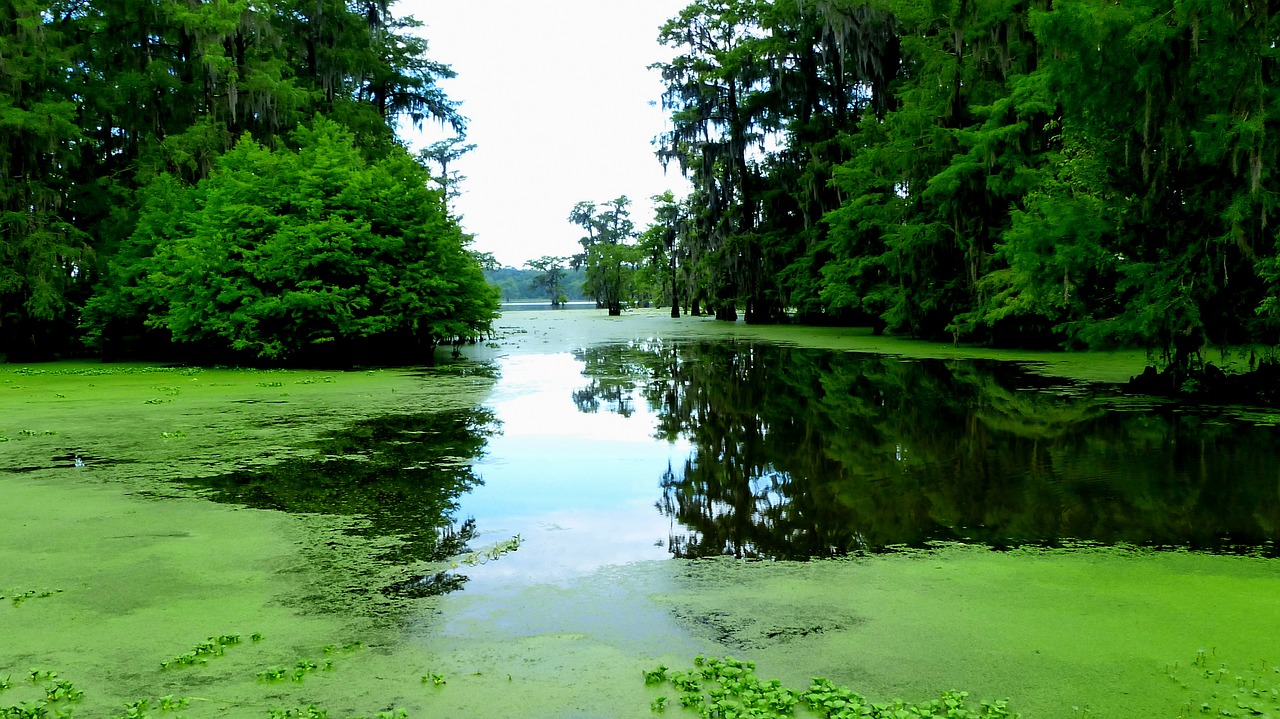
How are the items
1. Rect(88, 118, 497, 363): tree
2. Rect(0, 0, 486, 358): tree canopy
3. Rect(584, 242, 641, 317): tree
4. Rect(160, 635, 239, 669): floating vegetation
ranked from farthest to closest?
Rect(584, 242, 641, 317): tree
Rect(0, 0, 486, 358): tree canopy
Rect(88, 118, 497, 363): tree
Rect(160, 635, 239, 669): floating vegetation

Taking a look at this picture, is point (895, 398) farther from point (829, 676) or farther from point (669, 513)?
point (829, 676)

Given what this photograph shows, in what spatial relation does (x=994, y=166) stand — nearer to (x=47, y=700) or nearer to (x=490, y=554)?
(x=490, y=554)

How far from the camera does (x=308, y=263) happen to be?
1553cm

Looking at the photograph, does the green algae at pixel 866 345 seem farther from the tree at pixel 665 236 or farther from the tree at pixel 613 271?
the tree at pixel 613 271

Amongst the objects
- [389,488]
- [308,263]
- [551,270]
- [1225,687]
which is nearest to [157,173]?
[308,263]

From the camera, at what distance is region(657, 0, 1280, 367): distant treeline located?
30.3 ft

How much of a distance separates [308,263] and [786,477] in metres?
11.4

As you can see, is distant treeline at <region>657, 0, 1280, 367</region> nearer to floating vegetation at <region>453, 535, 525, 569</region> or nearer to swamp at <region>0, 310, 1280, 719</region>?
swamp at <region>0, 310, 1280, 719</region>

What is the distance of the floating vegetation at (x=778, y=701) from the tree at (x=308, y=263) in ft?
44.6

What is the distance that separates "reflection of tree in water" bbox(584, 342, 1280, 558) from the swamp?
4 centimetres

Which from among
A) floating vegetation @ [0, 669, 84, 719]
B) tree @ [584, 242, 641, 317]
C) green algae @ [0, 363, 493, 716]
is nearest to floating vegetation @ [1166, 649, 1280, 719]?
green algae @ [0, 363, 493, 716]

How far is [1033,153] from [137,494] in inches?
663

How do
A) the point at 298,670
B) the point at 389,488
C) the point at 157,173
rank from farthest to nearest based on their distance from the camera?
the point at 157,173, the point at 389,488, the point at 298,670

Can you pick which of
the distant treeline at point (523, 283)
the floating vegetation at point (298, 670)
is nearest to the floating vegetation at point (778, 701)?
the floating vegetation at point (298, 670)
